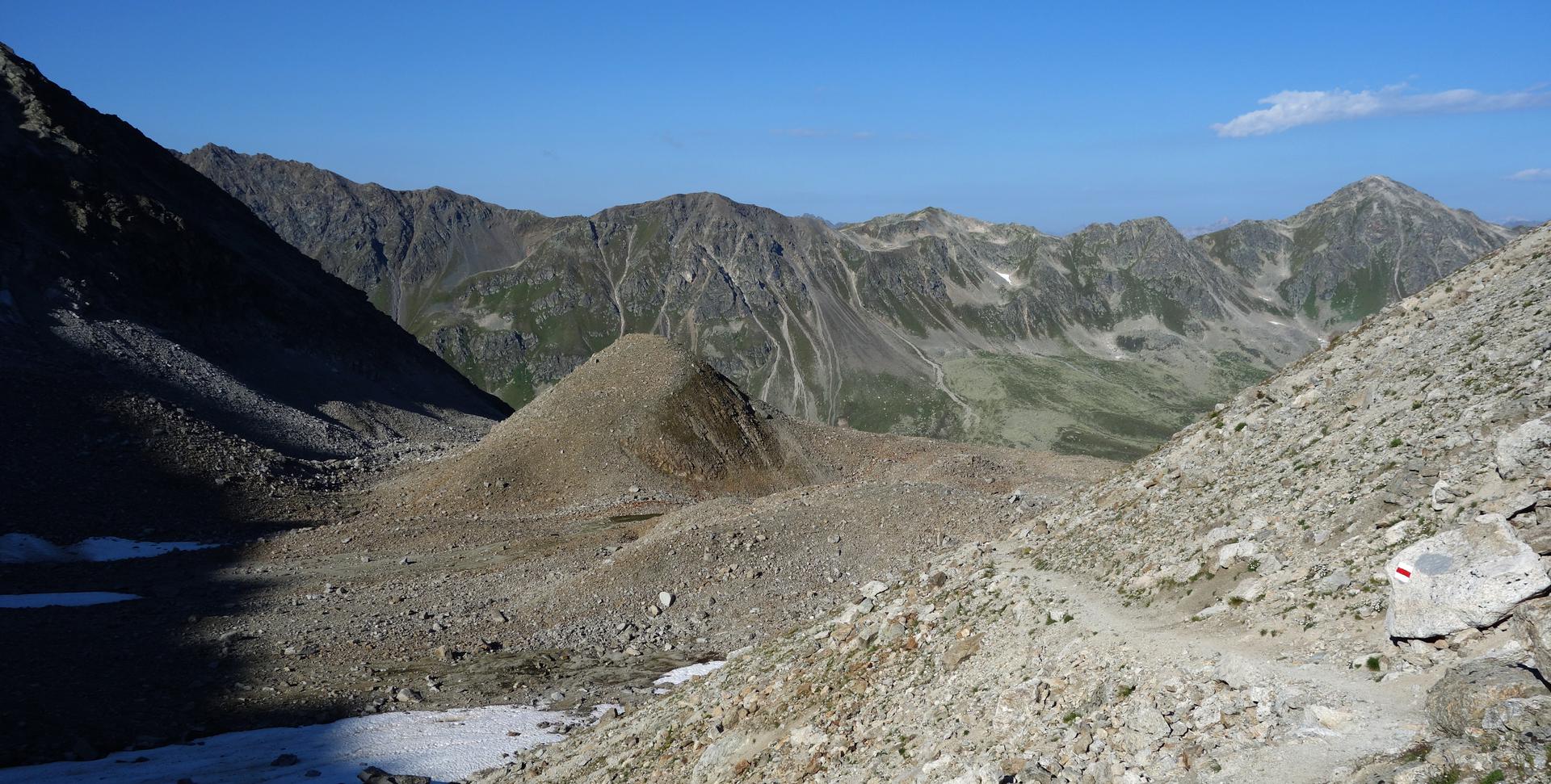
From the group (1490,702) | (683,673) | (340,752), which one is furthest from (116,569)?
(1490,702)

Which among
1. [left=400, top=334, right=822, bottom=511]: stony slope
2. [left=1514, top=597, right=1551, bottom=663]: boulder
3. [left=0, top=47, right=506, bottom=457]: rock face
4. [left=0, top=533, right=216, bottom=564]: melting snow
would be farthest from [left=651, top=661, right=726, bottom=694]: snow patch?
[left=0, top=47, right=506, bottom=457]: rock face

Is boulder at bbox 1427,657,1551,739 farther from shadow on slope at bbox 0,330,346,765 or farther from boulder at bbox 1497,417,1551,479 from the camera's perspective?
shadow on slope at bbox 0,330,346,765

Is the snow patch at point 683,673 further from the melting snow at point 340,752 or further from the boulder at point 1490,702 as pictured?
the boulder at point 1490,702

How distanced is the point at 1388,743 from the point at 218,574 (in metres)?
41.3

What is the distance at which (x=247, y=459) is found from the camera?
51656 millimetres

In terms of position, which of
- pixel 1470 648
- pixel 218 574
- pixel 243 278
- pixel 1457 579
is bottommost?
pixel 218 574

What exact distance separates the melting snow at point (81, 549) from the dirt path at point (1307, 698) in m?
42.8

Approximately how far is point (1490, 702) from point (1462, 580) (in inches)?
75.4

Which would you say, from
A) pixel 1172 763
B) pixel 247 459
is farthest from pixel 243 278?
pixel 1172 763

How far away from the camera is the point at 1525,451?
1280cm

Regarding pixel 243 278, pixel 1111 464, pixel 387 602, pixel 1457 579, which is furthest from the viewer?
pixel 243 278

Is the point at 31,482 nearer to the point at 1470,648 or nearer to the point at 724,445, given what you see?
the point at 724,445

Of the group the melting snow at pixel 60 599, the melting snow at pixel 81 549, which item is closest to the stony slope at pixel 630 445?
the melting snow at pixel 81 549

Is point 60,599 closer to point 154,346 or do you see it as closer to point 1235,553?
point 154,346
